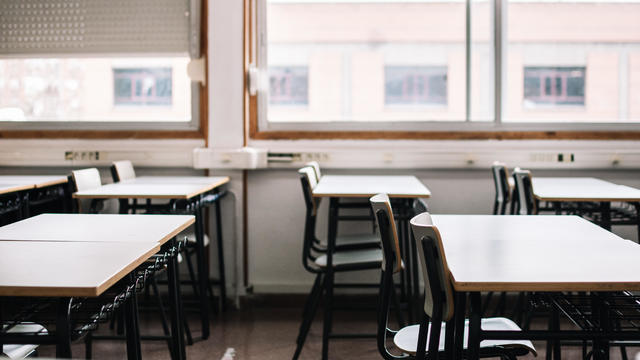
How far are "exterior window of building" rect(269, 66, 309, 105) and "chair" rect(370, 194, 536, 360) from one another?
2330 mm

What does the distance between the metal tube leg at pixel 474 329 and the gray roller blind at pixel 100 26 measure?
317 centimetres

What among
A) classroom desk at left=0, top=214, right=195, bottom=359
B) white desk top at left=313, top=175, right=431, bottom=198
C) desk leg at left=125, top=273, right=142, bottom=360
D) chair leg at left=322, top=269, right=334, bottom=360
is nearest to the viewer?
classroom desk at left=0, top=214, right=195, bottom=359

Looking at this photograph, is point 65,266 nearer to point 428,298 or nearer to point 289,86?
point 428,298

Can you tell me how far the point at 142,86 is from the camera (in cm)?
435

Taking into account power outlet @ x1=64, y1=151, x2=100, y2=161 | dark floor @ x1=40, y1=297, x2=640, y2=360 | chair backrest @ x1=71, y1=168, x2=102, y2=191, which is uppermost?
power outlet @ x1=64, y1=151, x2=100, y2=161

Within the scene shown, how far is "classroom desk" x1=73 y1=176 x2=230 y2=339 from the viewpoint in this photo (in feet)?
10.1

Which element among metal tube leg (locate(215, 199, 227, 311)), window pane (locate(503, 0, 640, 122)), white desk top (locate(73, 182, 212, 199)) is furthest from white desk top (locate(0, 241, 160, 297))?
window pane (locate(503, 0, 640, 122))

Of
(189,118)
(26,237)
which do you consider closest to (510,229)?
(26,237)

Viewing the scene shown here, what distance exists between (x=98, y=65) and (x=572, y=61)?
133 inches

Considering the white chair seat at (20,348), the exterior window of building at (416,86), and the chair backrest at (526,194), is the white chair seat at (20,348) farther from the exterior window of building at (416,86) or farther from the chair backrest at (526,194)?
the exterior window of building at (416,86)

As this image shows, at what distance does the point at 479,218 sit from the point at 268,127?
2.14m

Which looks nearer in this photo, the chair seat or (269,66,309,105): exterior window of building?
the chair seat

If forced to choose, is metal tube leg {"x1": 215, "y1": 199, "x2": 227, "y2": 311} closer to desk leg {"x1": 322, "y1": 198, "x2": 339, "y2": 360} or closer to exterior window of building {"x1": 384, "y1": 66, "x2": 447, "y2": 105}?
desk leg {"x1": 322, "y1": 198, "x2": 339, "y2": 360}

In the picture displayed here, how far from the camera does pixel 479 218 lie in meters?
2.48
